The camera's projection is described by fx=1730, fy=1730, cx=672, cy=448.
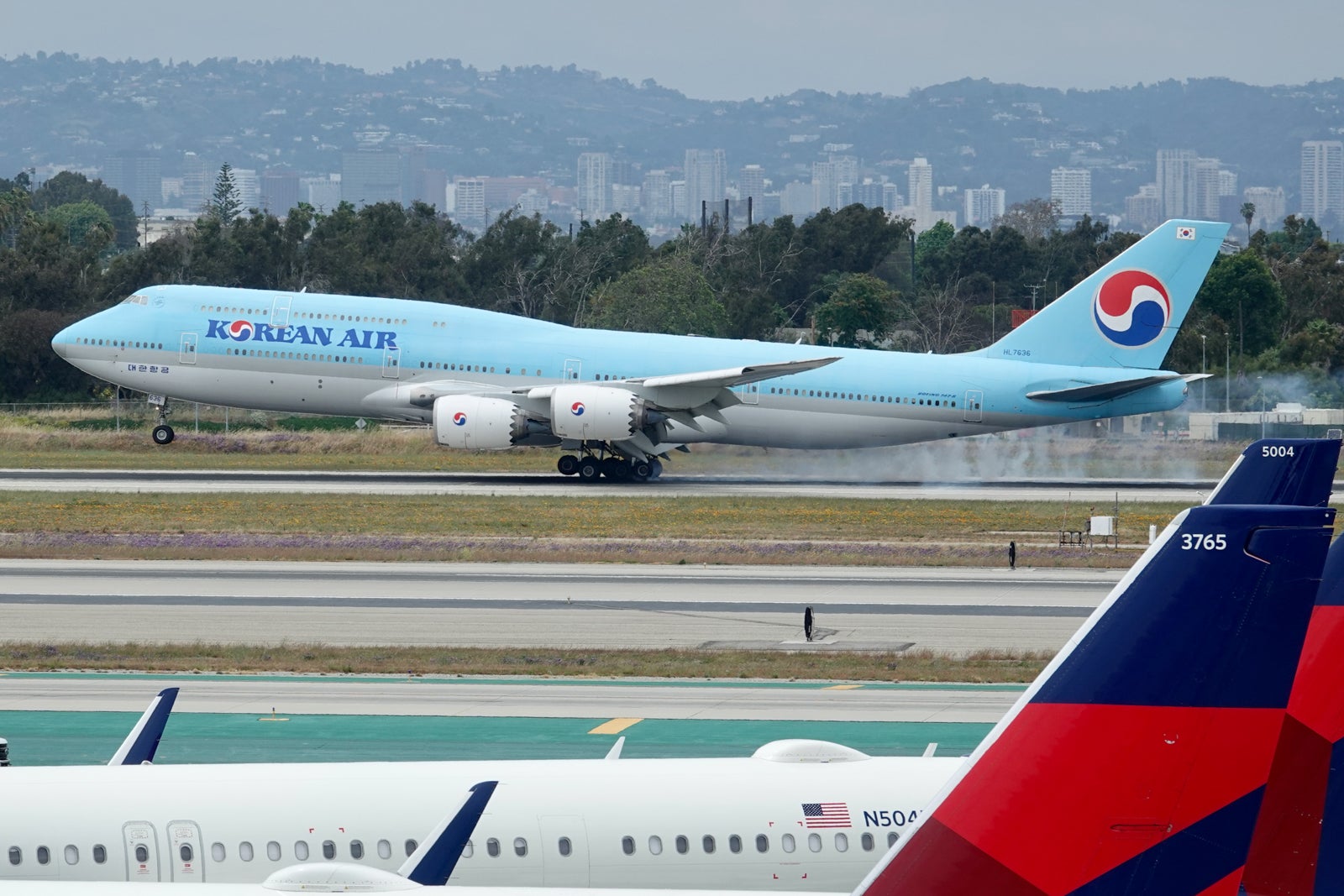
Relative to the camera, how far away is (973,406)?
56.3m

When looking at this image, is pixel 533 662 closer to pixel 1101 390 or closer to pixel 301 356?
pixel 301 356

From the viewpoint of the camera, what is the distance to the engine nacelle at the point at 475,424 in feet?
178

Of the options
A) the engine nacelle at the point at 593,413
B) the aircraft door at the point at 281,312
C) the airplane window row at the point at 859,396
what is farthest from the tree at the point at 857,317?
the aircraft door at the point at 281,312

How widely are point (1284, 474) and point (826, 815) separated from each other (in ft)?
14.3

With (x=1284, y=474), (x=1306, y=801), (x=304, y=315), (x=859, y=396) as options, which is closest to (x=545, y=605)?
(x=1306, y=801)

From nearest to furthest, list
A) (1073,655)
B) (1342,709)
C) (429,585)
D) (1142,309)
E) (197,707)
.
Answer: (1073,655) → (1342,709) → (197,707) → (429,585) → (1142,309)

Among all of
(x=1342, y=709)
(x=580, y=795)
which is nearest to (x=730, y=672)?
(x=580, y=795)

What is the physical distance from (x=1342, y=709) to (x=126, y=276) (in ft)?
339

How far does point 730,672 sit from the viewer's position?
2595 centimetres

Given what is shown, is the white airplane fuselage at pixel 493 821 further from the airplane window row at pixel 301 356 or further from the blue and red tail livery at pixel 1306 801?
the airplane window row at pixel 301 356

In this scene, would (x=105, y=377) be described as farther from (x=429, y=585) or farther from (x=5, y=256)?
(x=5, y=256)

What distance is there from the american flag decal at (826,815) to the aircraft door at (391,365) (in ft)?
147

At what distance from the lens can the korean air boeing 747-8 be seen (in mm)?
55719

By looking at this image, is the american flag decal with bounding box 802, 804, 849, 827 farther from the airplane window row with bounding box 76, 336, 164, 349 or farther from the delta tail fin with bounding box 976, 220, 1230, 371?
the airplane window row with bounding box 76, 336, 164, 349
